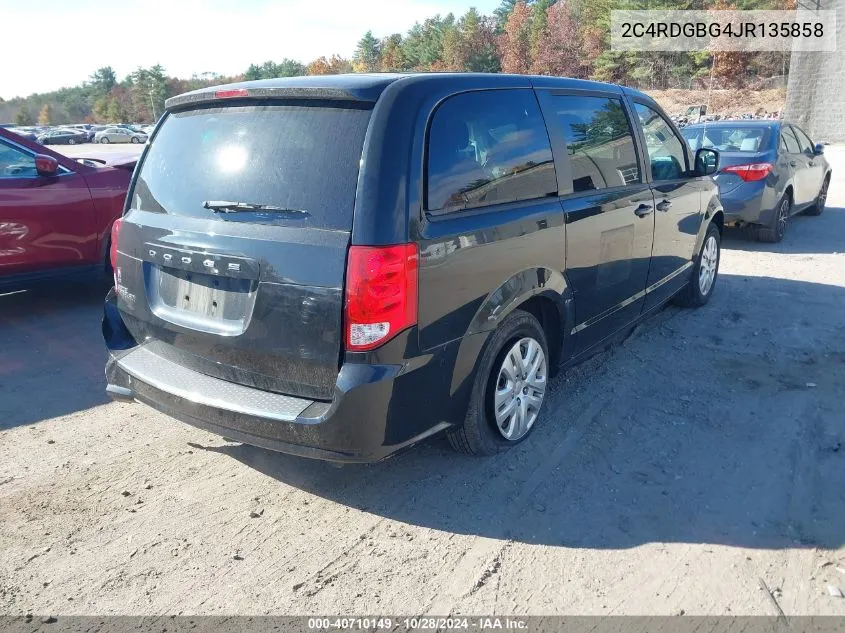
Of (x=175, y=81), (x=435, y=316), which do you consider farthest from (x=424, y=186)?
(x=175, y=81)

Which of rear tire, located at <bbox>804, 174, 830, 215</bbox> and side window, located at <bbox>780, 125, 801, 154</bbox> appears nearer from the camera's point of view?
side window, located at <bbox>780, 125, 801, 154</bbox>

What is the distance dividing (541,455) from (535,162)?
5.11 feet

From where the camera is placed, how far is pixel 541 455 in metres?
3.56

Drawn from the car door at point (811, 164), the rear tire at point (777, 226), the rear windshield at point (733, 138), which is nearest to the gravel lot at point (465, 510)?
the rear tire at point (777, 226)

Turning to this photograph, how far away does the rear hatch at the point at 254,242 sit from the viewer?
8.81 feet

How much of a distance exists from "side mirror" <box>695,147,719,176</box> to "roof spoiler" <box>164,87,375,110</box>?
3728 mm

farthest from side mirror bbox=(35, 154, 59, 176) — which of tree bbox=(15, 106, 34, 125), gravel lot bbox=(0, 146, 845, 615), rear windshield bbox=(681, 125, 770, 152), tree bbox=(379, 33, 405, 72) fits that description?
tree bbox=(15, 106, 34, 125)

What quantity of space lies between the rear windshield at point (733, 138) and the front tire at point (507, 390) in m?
6.83

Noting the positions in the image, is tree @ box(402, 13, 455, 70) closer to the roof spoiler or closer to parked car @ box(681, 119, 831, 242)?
parked car @ box(681, 119, 831, 242)

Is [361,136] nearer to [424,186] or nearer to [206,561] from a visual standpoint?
[424,186]

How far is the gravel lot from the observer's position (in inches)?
101

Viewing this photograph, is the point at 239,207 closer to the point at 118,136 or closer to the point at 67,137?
the point at 118,136

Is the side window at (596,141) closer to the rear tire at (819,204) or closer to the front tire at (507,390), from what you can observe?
the front tire at (507,390)

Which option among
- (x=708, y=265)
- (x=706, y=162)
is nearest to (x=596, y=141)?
(x=706, y=162)
